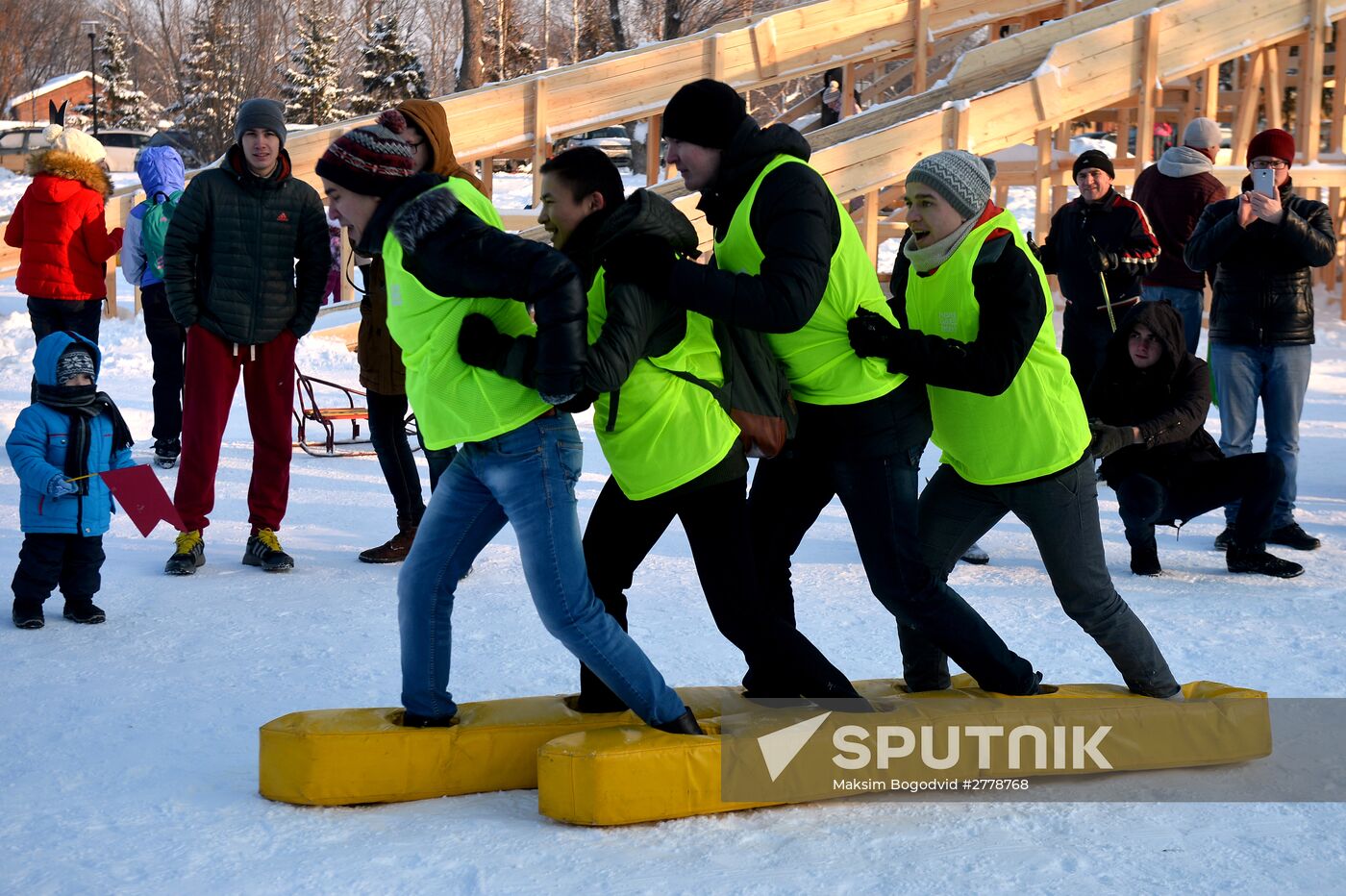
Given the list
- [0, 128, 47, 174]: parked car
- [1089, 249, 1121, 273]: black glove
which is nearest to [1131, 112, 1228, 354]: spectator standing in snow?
[1089, 249, 1121, 273]: black glove

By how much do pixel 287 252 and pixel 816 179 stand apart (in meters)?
3.26

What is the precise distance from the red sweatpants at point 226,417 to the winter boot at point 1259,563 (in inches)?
157

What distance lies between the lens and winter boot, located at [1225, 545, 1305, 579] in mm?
6012

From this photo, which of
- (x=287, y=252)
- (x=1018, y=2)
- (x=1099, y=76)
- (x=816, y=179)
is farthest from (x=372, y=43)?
(x=816, y=179)

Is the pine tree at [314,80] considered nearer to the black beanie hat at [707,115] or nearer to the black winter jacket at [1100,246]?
the black winter jacket at [1100,246]

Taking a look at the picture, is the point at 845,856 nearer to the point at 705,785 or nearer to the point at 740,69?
the point at 705,785

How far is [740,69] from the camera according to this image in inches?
587

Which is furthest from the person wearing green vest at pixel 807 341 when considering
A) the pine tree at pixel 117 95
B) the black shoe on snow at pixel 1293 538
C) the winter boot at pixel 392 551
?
the pine tree at pixel 117 95

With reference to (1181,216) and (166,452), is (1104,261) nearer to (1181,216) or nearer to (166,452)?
(1181,216)

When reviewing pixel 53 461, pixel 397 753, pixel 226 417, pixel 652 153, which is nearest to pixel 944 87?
pixel 652 153

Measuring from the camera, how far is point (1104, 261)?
25.2 feet

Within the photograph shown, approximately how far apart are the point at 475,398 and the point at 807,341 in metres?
0.84

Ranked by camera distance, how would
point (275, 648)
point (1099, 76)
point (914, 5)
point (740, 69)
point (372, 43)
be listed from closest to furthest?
point (275, 648) → point (1099, 76) → point (740, 69) → point (914, 5) → point (372, 43)

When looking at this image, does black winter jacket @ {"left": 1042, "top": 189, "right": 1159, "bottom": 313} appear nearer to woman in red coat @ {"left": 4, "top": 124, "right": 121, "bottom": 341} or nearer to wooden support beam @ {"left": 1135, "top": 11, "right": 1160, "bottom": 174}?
woman in red coat @ {"left": 4, "top": 124, "right": 121, "bottom": 341}
